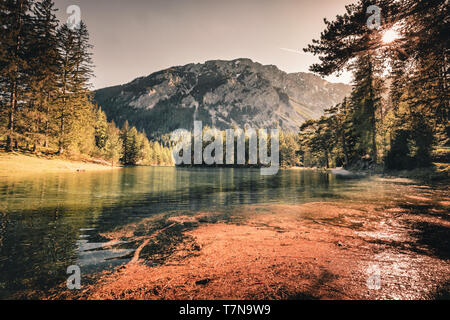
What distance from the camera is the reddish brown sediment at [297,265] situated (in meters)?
2.80

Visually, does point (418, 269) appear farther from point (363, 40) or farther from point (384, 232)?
point (363, 40)

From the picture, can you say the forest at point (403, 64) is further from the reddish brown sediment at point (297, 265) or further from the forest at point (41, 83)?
the forest at point (41, 83)

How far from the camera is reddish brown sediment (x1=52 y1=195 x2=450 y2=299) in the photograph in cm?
280

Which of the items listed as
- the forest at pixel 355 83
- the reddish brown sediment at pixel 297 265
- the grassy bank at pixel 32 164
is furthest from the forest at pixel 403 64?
the grassy bank at pixel 32 164

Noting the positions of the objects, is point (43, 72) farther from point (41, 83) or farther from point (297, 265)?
point (297, 265)

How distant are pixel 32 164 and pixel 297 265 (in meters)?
36.0

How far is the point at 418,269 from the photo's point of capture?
341 cm

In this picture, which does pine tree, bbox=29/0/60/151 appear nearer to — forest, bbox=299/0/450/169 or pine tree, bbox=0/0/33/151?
pine tree, bbox=0/0/33/151

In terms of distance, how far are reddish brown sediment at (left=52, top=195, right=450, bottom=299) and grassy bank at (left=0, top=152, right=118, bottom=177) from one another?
29107 millimetres

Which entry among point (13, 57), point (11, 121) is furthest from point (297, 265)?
point (13, 57)

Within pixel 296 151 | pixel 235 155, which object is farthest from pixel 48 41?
pixel 296 151

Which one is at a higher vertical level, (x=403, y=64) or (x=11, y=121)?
(x=403, y=64)

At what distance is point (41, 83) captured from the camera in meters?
31.8

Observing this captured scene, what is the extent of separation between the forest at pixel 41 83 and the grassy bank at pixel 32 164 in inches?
70.4
